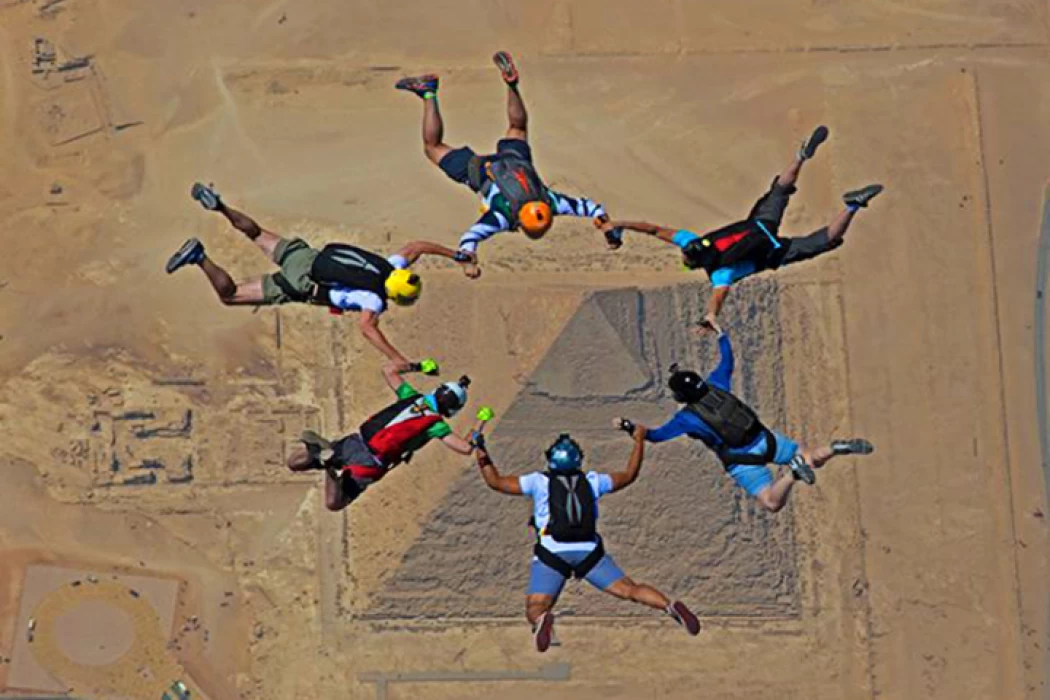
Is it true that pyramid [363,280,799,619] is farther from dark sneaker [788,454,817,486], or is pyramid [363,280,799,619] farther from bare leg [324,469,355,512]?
dark sneaker [788,454,817,486]

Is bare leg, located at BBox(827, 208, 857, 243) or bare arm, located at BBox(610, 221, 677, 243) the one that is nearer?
bare arm, located at BBox(610, 221, 677, 243)

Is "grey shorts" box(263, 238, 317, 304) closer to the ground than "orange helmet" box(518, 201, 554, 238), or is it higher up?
closer to the ground

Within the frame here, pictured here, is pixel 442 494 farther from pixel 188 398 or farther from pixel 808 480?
pixel 808 480

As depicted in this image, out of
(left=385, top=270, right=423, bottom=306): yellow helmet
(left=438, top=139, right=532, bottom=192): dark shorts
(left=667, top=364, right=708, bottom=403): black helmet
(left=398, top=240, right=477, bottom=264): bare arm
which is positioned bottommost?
(left=667, top=364, right=708, bottom=403): black helmet

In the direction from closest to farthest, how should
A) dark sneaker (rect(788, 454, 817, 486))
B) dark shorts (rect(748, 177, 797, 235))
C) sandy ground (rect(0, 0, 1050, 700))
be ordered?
1. dark sneaker (rect(788, 454, 817, 486))
2. dark shorts (rect(748, 177, 797, 235))
3. sandy ground (rect(0, 0, 1050, 700))

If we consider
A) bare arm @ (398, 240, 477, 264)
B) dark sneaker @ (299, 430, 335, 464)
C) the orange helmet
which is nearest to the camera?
the orange helmet

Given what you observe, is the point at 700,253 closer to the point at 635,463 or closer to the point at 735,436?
the point at 735,436

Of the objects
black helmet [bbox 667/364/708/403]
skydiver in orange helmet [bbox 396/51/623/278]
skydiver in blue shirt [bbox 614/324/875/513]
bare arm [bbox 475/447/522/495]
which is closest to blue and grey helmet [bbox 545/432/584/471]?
bare arm [bbox 475/447/522/495]

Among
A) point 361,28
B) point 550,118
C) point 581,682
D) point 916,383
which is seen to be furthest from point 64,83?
point 916,383
